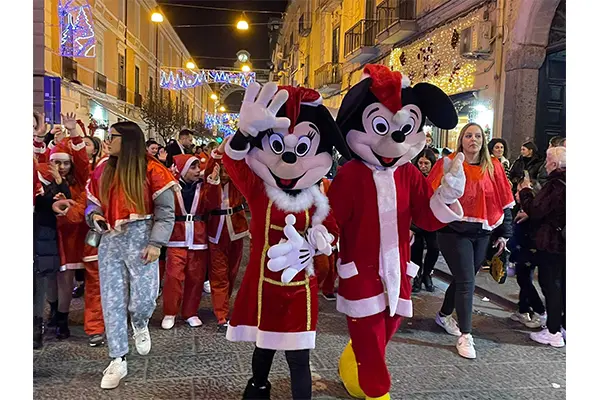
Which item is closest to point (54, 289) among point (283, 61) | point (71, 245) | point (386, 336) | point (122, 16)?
point (71, 245)

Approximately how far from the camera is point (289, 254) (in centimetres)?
283

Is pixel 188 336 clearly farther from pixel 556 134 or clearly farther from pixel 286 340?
pixel 556 134

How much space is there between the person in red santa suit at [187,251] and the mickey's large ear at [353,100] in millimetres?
2273

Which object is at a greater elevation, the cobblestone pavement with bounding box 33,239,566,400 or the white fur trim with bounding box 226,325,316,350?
the white fur trim with bounding box 226,325,316,350

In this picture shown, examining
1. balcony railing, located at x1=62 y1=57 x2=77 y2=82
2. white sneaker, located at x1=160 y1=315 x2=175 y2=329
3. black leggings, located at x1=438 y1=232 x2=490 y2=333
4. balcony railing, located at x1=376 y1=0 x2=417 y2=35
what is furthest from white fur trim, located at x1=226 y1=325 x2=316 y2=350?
balcony railing, located at x1=62 y1=57 x2=77 y2=82

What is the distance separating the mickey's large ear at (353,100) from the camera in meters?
3.04

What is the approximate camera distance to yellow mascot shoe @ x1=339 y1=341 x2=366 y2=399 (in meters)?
3.46

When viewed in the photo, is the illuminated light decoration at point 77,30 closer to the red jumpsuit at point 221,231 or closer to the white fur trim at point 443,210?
the red jumpsuit at point 221,231

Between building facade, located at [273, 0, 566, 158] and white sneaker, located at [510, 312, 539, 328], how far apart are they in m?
4.51

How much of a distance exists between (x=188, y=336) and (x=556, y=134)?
750 cm

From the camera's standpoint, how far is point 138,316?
383cm

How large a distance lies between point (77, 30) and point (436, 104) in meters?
11.9

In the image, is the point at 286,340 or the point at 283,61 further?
the point at 283,61

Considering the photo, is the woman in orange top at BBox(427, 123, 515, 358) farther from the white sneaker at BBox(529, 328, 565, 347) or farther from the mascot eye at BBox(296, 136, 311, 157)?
the mascot eye at BBox(296, 136, 311, 157)
